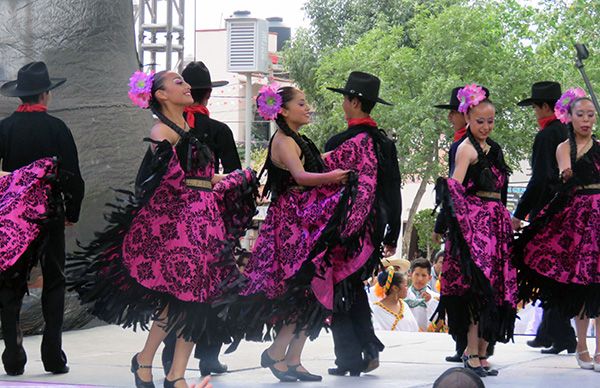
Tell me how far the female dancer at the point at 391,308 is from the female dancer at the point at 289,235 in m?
4.07

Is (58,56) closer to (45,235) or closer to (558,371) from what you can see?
(45,235)

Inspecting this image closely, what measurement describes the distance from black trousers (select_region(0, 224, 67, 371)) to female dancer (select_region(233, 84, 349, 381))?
Answer: 121cm

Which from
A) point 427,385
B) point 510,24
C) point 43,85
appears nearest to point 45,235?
point 43,85

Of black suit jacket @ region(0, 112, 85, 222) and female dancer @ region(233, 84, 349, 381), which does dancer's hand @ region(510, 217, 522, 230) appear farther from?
black suit jacket @ region(0, 112, 85, 222)

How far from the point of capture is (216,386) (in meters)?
6.63

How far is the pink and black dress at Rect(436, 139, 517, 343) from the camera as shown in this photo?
7211mm

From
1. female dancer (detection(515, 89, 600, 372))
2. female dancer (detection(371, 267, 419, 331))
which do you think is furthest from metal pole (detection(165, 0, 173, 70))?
female dancer (detection(515, 89, 600, 372))

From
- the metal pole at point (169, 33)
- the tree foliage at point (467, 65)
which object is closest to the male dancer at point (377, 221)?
the metal pole at point (169, 33)

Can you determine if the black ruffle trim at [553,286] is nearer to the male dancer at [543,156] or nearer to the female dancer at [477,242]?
the male dancer at [543,156]

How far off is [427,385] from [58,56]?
489 centimetres

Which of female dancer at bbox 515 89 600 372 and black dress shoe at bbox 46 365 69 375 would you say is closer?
black dress shoe at bbox 46 365 69 375

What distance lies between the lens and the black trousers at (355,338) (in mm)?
7152

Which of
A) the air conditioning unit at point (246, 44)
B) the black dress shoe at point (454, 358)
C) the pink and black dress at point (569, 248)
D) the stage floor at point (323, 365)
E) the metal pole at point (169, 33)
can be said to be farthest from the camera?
the air conditioning unit at point (246, 44)

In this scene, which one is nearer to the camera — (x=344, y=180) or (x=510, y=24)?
(x=344, y=180)
